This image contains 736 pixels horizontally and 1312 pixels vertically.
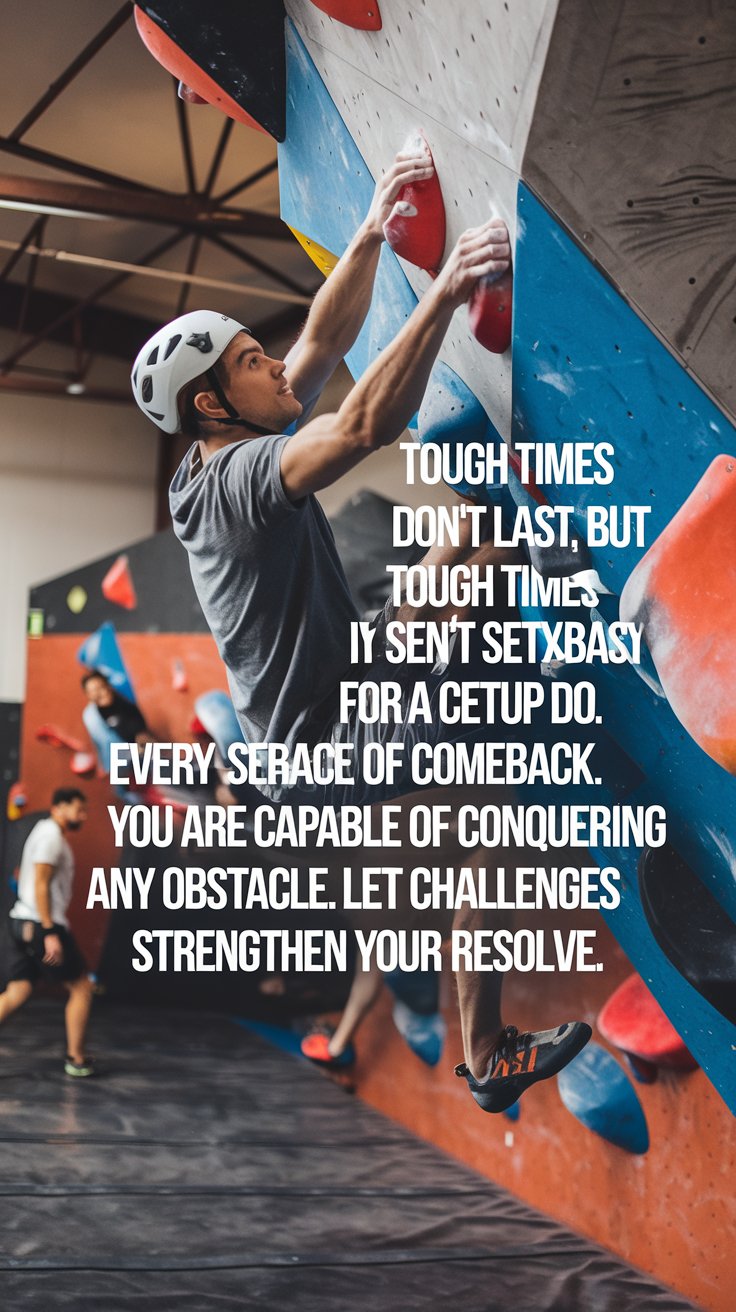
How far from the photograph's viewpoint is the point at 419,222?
196 centimetres

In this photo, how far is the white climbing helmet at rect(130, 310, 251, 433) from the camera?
212 cm

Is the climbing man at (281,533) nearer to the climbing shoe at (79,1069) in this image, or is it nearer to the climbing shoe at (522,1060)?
the climbing shoe at (522,1060)

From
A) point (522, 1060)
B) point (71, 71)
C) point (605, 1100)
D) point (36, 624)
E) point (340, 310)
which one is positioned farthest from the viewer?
point (36, 624)

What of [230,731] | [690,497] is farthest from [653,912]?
[230,731]

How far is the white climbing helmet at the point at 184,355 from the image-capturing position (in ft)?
6.97

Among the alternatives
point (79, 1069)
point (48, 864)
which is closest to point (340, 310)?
point (48, 864)

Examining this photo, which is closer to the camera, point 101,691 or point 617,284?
point 617,284

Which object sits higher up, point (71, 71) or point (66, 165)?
point (66, 165)

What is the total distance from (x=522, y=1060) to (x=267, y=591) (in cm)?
101

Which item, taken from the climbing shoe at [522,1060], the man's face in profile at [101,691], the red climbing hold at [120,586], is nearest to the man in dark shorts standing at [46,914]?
the man's face in profile at [101,691]

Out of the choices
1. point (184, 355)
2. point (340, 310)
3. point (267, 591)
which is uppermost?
point (340, 310)

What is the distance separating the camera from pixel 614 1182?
13.2 feet

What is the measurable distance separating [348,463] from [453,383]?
0.32m

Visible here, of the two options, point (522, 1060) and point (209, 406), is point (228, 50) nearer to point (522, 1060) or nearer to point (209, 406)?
point (209, 406)
